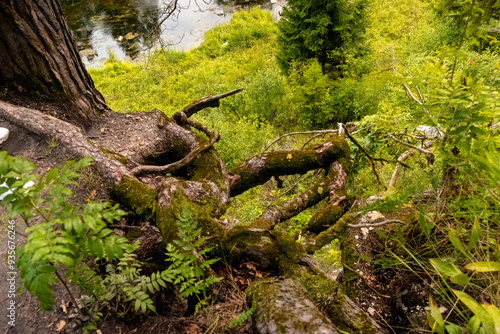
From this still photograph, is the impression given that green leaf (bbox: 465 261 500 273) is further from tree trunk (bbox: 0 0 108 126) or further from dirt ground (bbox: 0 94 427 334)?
tree trunk (bbox: 0 0 108 126)

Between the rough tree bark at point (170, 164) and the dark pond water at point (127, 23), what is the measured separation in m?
11.3

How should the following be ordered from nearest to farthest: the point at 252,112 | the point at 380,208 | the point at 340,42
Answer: the point at 380,208 < the point at 340,42 < the point at 252,112

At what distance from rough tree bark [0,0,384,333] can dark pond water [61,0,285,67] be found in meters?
11.3

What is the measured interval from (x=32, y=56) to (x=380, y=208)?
13.2ft

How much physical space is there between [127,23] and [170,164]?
624 inches

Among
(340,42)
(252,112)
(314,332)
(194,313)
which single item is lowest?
(252,112)

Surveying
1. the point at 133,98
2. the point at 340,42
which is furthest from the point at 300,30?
the point at 133,98

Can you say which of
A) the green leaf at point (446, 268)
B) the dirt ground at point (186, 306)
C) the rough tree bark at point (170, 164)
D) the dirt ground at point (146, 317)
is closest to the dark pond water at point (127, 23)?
the rough tree bark at point (170, 164)

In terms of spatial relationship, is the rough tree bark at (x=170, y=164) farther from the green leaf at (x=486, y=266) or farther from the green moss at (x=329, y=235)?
the green leaf at (x=486, y=266)

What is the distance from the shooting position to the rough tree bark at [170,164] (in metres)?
2.00

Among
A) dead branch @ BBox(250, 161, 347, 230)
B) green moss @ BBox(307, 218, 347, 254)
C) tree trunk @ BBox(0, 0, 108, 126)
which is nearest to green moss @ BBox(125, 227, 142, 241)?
dead branch @ BBox(250, 161, 347, 230)

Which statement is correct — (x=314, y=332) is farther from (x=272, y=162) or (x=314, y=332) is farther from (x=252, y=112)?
(x=252, y=112)

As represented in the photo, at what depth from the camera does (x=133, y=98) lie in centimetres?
1124

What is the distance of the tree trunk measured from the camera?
9.91 feet
